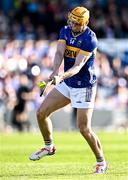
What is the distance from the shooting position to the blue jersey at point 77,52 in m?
13.2

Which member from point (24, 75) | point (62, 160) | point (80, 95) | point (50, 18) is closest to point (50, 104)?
point (80, 95)

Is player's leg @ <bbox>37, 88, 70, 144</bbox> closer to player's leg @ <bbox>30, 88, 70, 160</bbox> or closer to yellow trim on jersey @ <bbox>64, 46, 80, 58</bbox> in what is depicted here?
player's leg @ <bbox>30, 88, 70, 160</bbox>

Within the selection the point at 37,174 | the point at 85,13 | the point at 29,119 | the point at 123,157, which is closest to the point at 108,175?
the point at 37,174

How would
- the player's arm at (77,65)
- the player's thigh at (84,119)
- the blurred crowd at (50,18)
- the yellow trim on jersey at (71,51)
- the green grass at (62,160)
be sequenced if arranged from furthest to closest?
the blurred crowd at (50,18), the yellow trim on jersey at (71,51), the player's thigh at (84,119), the player's arm at (77,65), the green grass at (62,160)

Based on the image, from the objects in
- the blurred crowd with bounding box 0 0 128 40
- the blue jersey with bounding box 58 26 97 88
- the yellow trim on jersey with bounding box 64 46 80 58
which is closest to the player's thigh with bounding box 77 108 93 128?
the blue jersey with bounding box 58 26 97 88

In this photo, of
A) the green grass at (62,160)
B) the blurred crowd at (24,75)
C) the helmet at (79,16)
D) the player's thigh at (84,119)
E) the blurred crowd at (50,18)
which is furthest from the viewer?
the blurred crowd at (50,18)

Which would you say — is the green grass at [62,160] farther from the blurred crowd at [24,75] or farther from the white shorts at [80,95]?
the blurred crowd at [24,75]

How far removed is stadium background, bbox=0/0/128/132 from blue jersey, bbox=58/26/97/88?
13214mm

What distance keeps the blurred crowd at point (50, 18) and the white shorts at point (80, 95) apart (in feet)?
50.9

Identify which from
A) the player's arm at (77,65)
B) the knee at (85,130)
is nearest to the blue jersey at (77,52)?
the player's arm at (77,65)

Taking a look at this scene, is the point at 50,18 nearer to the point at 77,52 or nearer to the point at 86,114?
the point at 77,52

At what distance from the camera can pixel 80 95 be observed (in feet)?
43.9

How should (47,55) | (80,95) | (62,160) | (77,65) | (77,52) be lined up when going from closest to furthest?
(77,65)
(77,52)
(80,95)
(62,160)
(47,55)

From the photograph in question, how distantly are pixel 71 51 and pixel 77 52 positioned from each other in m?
0.13
